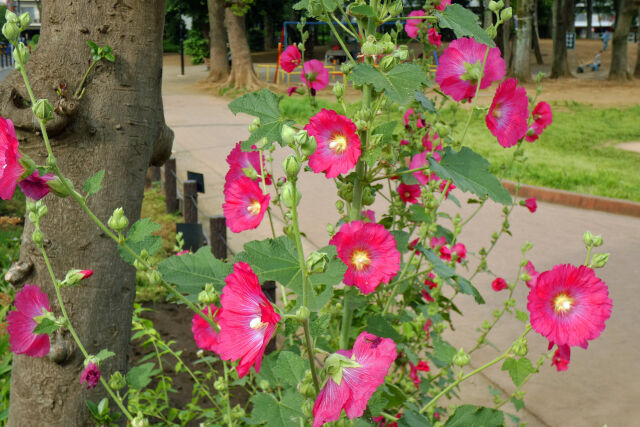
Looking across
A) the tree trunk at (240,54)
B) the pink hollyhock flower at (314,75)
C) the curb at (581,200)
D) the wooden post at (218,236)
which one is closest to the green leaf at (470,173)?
the pink hollyhock flower at (314,75)

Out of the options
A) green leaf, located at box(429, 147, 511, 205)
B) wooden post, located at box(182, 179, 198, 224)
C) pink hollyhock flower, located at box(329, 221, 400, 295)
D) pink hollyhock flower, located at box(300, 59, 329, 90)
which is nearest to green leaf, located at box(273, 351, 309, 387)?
pink hollyhock flower, located at box(329, 221, 400, 295)

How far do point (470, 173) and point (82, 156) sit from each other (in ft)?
3.79

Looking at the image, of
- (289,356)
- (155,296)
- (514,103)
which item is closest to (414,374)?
(514,103)

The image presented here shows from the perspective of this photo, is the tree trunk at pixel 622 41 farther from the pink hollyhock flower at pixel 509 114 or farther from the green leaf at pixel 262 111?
the green leaf at pixel 262 111

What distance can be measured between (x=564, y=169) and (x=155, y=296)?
5510 millimetres

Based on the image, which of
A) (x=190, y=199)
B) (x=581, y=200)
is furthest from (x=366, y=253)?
(x=581, y=200)

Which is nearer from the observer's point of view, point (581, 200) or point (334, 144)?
point (334, 144)

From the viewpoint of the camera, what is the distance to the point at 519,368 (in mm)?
1406

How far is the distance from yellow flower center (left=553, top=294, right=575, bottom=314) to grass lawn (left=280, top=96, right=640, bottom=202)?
11.6 ft

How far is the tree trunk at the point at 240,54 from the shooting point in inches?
676

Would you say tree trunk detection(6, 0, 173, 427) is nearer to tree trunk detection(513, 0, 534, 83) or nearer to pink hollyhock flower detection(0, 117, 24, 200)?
pink hollyhock flower detection(0, 117, 24, 200)

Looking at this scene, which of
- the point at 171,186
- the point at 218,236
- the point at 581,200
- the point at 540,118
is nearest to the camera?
the point at 540,118

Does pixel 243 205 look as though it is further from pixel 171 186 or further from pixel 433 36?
pixel 171 186

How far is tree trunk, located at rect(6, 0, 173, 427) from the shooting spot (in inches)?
74.8
